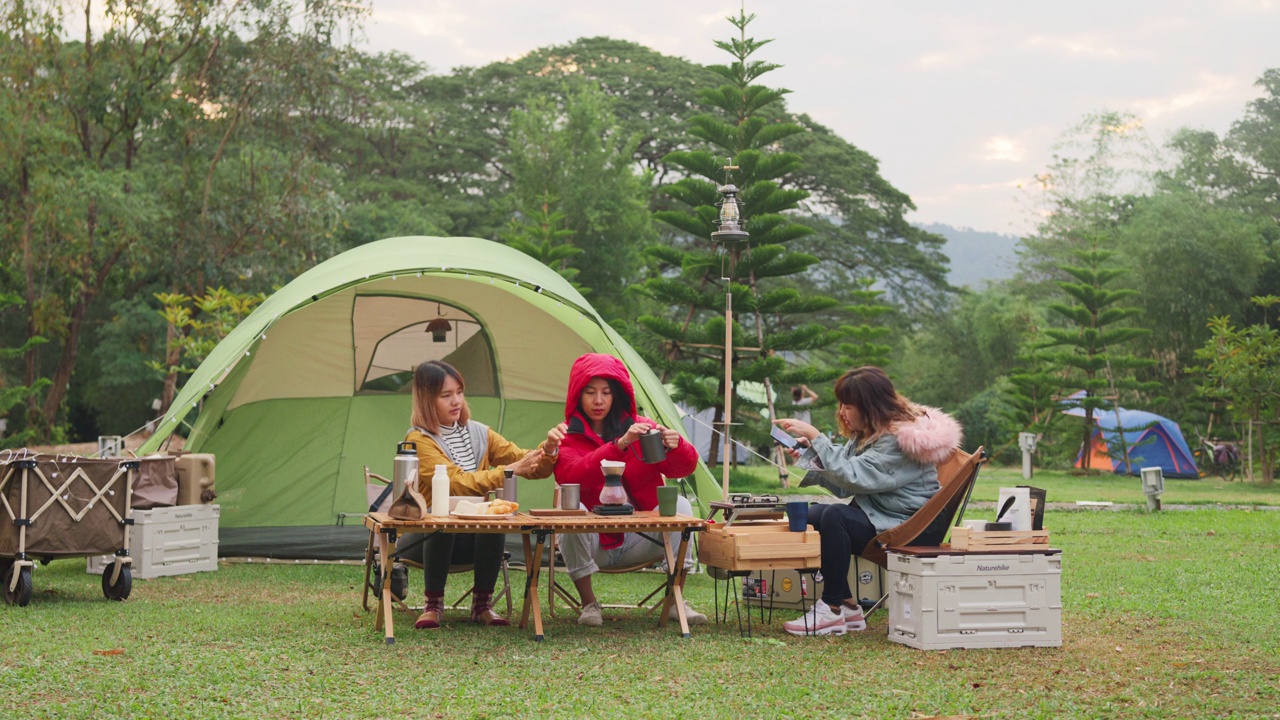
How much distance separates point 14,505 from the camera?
4.45 meters

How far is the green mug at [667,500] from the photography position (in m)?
3.93

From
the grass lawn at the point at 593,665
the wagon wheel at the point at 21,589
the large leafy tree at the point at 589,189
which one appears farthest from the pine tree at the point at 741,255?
the wagon wheel at the point at 21,589

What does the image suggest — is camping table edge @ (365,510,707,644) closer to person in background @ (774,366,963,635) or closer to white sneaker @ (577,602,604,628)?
white sneaker @ (577,602,604,628)

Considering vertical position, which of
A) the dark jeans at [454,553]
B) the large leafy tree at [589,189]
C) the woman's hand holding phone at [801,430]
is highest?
the large leafy tree at [589,189]

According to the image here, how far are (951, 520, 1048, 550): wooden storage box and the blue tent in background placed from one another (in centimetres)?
1395

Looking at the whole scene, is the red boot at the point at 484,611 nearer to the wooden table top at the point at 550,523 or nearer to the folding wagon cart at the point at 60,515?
the wooden table top at the point at 550,523

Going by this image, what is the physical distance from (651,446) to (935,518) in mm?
936

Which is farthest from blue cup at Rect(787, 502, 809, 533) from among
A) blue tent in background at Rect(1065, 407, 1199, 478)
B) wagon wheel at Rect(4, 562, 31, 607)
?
blue tent in background at Rect(1065, 407, 1199, 478)

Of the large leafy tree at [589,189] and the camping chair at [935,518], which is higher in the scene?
the large leafy tree at [589,189]

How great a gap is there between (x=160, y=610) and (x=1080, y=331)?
14433mm

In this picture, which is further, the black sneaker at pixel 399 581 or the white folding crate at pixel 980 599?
the black sneaker at pixel 399 581

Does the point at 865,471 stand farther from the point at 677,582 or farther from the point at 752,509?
the point at 677,582

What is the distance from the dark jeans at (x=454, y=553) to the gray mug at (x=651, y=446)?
25.1 inches

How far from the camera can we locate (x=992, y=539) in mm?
3740
